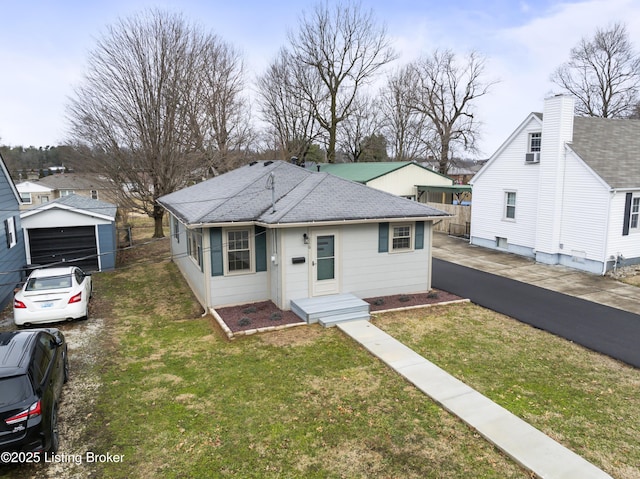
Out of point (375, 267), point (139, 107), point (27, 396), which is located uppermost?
point (139, 107)

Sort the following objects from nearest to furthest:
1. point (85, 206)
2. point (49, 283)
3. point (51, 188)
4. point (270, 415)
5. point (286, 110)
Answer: point (270, 415), point (49, 283), point (85, 206), point (286, 110), point (51, 188)

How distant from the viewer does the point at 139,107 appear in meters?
24.3

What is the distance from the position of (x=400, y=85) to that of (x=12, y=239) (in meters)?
40.9

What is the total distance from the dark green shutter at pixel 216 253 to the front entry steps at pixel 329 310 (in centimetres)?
227

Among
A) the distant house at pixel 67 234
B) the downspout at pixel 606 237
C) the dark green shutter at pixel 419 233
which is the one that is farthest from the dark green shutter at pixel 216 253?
the downspout at pixel 606 237

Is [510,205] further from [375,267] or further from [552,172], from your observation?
[375,267]

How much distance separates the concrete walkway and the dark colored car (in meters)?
5.79

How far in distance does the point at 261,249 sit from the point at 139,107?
16.9m

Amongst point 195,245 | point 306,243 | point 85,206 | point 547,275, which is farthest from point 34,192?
point 547,275

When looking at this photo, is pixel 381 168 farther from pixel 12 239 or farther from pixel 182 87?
pixel 12 239

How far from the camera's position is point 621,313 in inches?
458

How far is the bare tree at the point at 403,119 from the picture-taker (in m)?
46.0

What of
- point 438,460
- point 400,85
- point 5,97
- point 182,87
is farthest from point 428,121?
point 438,460

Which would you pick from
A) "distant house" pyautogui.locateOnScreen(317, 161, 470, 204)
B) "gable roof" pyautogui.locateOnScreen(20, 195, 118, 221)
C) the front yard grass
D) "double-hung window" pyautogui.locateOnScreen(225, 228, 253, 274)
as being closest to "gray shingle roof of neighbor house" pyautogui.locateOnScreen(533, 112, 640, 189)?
the front yard grass
